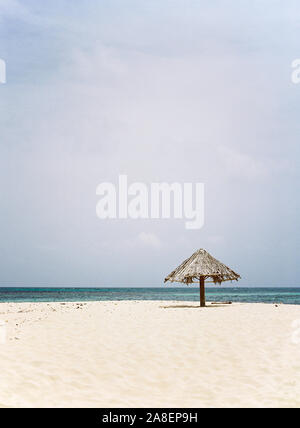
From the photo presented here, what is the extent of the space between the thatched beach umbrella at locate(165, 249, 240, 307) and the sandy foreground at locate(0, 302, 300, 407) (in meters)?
6.47

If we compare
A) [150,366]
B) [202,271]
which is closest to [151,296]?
[202,271]

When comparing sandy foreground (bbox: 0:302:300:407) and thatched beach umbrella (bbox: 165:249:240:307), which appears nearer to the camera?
sandy foreground (bbox: 0:302:300:407)

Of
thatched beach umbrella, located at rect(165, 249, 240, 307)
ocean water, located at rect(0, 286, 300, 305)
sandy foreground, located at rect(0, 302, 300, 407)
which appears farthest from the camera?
ocean water, located at rect(0, 286, 300, 305)

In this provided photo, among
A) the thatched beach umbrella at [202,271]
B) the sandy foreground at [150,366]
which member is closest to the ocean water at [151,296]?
the thatched beach umbrella at [202,271]

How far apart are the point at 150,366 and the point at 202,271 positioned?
11151 millimetres

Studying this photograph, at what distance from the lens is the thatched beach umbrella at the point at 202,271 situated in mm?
19141

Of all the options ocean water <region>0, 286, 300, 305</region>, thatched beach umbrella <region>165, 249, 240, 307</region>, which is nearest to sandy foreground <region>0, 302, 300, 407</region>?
thatched beach umbrella <region>165, 249, 240, 307</region>

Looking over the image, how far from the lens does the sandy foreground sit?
6.40 m

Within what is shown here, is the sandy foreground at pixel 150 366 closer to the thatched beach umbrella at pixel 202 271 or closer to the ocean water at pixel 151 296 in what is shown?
the thatched beach umbrella at pixel 202 271

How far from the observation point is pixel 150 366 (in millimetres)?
8148

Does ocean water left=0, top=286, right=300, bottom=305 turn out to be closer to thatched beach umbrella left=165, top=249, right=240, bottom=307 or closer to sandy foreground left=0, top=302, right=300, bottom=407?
thatched beach umbrella left=165, top=249, right=240, bottom=307

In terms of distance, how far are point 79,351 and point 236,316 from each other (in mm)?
8163

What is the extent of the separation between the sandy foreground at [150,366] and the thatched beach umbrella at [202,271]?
6467mm
